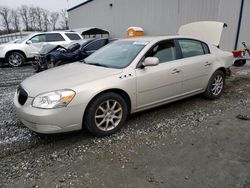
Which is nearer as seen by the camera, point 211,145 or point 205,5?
point 211,145

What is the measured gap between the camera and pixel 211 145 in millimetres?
2920

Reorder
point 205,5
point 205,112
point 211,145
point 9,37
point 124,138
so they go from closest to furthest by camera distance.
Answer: point 211,145 < point 124,138 < point 205,112 < point 205,5 < point 9,37

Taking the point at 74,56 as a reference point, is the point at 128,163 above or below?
below

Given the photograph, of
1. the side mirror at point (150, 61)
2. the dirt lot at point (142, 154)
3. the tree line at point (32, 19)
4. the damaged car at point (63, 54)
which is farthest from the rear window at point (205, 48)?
the tree line at point (32, 19)

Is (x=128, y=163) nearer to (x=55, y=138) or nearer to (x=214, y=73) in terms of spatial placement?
(x=55, y=138)

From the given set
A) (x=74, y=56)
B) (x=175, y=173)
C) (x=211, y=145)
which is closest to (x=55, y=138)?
(x=175, y=173)

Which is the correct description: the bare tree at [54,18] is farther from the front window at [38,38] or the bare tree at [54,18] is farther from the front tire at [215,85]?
the front tire at [215,85]

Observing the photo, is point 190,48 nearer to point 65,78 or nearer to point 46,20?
point 65,78

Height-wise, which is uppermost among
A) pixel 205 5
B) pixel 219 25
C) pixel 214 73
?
pixel 205 5

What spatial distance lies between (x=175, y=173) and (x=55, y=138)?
1.83 m

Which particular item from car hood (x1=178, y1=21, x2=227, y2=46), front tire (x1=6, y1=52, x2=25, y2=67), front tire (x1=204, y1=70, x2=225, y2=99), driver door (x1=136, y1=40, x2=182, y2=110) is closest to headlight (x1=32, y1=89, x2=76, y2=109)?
driver door (x1=136, y1=40, x2=182, y2=110)

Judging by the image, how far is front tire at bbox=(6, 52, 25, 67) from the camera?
9.81 metres

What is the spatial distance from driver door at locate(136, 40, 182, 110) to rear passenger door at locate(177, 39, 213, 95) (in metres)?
0.18

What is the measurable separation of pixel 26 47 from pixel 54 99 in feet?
27.6
